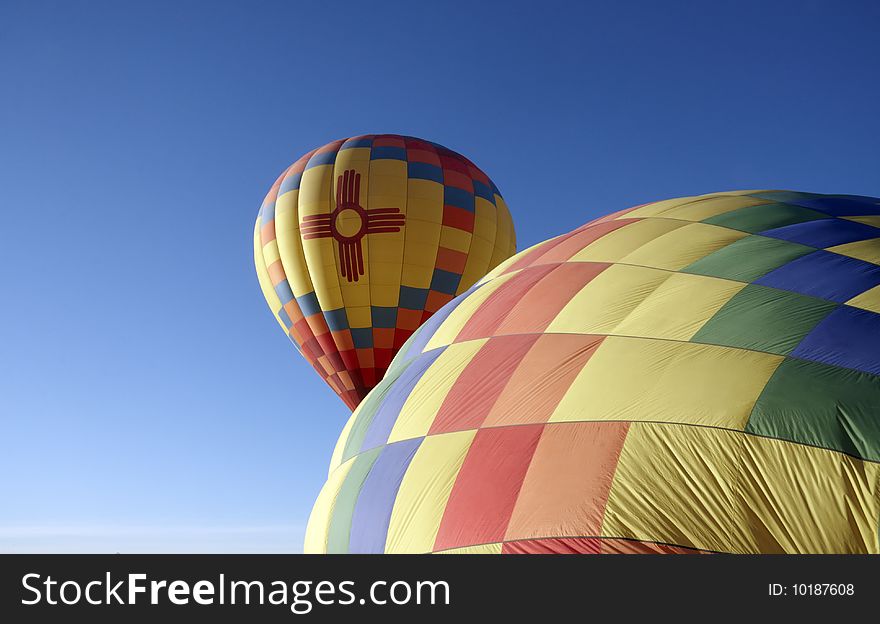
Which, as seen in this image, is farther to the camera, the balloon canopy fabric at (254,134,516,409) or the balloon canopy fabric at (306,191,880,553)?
the balloon canopy fabric at (254,134,516,409)

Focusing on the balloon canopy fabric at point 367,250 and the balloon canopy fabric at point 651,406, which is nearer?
the balloon canopy fabric at point 651,406

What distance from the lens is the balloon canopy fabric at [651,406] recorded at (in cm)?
338

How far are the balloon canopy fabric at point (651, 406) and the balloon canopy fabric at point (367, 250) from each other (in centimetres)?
900

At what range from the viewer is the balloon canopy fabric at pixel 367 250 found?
582 inches

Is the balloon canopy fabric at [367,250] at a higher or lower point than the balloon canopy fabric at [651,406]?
higher

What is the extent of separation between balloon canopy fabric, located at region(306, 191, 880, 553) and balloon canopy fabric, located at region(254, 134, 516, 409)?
9.00 m

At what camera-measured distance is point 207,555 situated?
2674mm

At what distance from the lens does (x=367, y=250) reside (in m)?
14.9

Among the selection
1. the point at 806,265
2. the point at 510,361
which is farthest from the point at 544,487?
the point at 806,265

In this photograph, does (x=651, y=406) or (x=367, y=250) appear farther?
(x=367, y=250)

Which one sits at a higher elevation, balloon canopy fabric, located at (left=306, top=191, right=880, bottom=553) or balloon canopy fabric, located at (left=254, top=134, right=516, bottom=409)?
balloon canopy fabric, located at (left=254, top=134, right=516, bottom=409)

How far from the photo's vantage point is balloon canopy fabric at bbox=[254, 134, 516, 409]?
48.5ft

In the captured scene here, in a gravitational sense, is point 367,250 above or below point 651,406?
above

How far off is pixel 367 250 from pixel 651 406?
11.4 m
